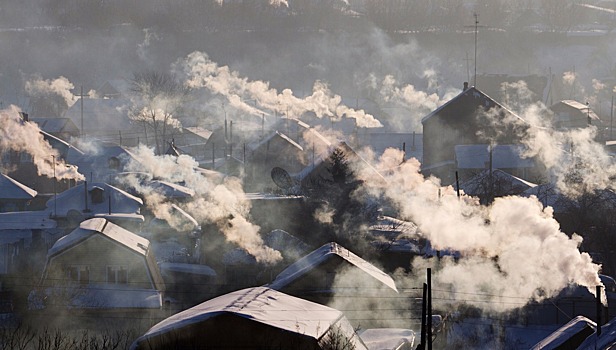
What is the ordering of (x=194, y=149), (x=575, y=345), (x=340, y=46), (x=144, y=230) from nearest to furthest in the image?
(x=575, y=345) < (x=144, y=230) < (x=194, y=149) < (x=340, y=46)

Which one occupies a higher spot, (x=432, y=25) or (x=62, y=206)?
(x=432, y=25)

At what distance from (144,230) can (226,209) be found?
1.93m

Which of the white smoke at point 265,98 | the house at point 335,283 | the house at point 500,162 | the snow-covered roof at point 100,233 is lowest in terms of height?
the house at point 335,283

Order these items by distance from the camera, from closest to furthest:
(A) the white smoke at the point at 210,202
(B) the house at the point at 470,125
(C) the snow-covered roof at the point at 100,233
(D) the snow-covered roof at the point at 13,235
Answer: (C) the snow-covered roof at the point at 100,233 → (A) the white smoke at the point at 210,202 → (D) the snow-covered roof at the point at 13,235 → (B) the house at the point at 470,125

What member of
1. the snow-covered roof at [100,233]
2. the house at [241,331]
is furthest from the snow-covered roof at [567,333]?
the snow-covered roof at [100,233]

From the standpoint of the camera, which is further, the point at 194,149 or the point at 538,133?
the point at 194,149

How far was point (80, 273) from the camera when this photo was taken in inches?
750

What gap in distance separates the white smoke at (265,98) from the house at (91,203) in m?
21.5

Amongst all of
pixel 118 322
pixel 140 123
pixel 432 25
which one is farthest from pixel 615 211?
pixel 432 25

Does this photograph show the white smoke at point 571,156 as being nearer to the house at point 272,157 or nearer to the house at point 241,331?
the house at point 272,157

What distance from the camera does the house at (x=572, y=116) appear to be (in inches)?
1757

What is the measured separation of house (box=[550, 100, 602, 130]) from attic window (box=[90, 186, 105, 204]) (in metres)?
23.6

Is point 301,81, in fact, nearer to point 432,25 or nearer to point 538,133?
point 432,25

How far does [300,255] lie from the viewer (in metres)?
22.1
